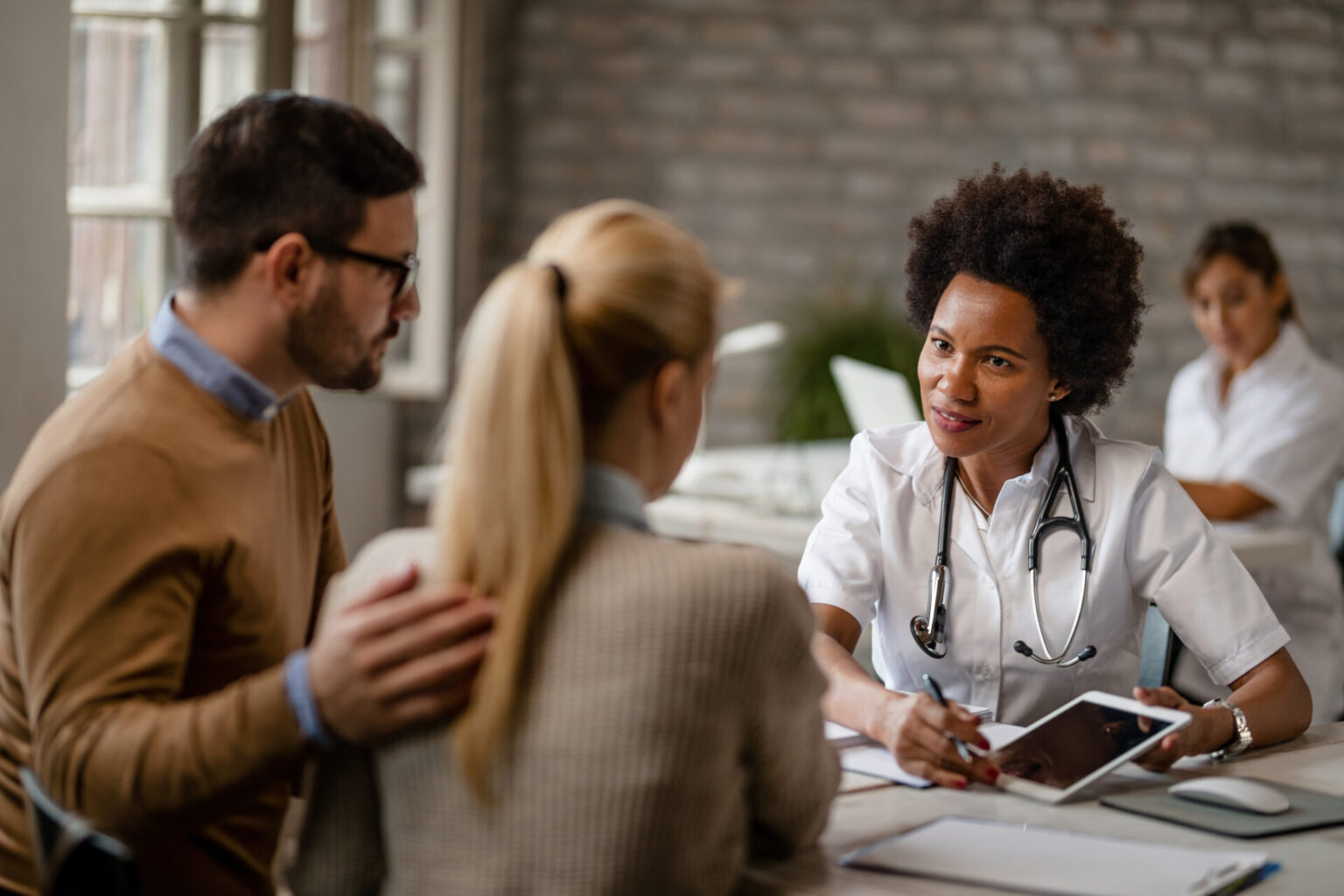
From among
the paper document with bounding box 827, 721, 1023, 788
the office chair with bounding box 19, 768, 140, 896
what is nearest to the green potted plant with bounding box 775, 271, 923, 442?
the paper document with bounding box 827, 721, 1023, 788

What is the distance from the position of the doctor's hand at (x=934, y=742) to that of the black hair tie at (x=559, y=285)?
0.72 m

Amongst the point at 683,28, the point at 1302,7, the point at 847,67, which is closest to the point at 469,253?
the point at 683,28

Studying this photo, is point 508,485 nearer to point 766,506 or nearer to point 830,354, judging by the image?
point 766,506

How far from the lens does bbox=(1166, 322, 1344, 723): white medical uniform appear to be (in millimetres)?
3260

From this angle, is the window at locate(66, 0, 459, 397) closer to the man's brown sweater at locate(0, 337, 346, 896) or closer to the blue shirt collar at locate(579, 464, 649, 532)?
the man's brown sweater at locate(0, 337, 346, 896)

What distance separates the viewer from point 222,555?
4.20 feet

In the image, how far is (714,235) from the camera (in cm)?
584

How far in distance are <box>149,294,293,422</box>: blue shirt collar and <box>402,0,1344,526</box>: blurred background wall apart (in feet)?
14.3

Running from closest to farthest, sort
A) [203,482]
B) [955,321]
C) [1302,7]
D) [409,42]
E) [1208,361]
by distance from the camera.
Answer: [203,482]
[955,321]
[1208,361]
[409,42]
[1302,7]

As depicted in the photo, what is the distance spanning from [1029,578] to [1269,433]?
188cm

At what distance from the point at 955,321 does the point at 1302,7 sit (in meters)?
4.76

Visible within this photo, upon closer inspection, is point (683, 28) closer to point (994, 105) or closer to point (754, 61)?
point (754, 61)

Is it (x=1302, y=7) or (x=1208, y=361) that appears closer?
(x=1208, y=361)

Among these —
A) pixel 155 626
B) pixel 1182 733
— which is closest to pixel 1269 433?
pixel 1182 733
